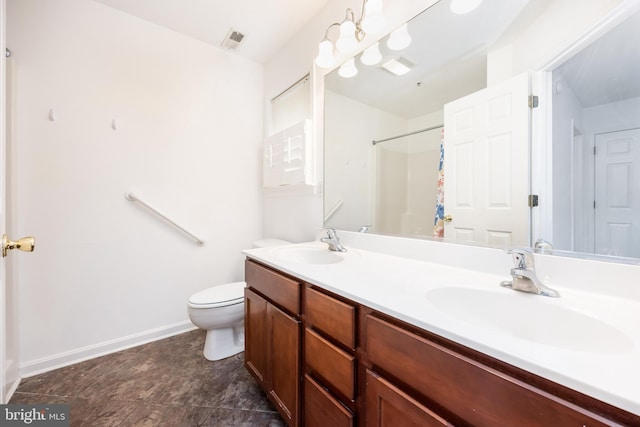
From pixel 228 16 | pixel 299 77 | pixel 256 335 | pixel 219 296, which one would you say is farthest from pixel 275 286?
pixel 228 16

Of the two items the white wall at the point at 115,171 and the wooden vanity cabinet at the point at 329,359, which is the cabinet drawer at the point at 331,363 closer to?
the wooden vanity cabinet at the point at 329,359

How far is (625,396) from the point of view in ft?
1.08

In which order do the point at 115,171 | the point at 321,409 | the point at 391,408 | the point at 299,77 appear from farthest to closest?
the point at 299,77
the point at 115,171
the point at 321,409
the point at 391,408

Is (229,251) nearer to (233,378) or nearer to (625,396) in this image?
(233,378)

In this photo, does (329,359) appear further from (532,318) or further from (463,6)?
(463,6)

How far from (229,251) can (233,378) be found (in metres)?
1.04

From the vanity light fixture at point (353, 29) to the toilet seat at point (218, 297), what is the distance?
64.6 inches

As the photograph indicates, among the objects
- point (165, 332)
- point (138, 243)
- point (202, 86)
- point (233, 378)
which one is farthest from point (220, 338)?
point (202, 86)

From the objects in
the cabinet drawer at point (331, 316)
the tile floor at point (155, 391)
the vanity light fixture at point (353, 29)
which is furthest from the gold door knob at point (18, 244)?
the vanity light fixture at point (353, 29)

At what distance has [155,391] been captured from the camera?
4.42ft

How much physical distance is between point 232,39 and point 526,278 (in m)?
2.46

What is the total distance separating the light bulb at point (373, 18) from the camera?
122cm

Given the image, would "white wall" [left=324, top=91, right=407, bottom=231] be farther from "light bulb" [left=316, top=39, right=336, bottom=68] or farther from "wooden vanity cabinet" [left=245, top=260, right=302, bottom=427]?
"wooden vanity cabinet" [left=245, top=260, right=302, bottom=427]

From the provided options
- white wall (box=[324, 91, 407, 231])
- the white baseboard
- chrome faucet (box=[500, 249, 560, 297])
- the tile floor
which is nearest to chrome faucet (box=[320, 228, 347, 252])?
white wall (box=[324, 91, 407, 231])
